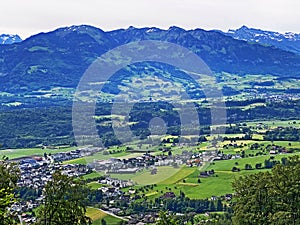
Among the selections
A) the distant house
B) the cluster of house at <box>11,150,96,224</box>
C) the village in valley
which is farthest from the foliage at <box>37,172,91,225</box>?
the distant house

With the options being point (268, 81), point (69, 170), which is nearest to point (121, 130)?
point (69, 170)

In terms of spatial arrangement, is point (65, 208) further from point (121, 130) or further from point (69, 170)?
point (121, 130)

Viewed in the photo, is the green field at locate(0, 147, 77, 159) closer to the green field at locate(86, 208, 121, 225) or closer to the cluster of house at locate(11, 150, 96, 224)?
the cluster of house at locate(11, 150, 96, 224)

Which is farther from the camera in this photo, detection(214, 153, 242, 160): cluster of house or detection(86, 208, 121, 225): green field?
detection(214, 153, 242, 160): cluster of house

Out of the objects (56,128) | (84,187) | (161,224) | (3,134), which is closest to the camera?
(161,224)

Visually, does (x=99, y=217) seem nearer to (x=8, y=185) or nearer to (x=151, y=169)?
(x=151, y=169)

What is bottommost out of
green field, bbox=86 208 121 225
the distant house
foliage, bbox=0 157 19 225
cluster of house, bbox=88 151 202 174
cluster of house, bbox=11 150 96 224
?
green field, bbox=86 208 121 225

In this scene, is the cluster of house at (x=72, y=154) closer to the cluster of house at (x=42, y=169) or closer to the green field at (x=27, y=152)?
the cluster of house at (x=42, y=169)

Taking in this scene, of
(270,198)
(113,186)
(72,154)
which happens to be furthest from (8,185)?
(72,154)

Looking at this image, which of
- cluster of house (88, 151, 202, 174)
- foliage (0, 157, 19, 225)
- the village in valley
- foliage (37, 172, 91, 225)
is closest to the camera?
foliage (0, 157, 19, 225)
